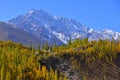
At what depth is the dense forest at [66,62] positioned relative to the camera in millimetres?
121938

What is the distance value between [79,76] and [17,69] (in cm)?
2850

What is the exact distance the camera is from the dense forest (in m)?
122

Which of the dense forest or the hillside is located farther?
the hillside

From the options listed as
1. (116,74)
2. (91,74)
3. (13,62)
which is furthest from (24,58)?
Result: (116,74)

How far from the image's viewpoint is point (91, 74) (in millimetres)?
146875

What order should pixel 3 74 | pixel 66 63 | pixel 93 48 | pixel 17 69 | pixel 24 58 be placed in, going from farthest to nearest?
pixel 93 48
pixel 66 63
pixel 24 58
pixel 17 69
pixel 3 74

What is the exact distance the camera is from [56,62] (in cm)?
14800

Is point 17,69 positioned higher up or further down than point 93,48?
Answer: further down

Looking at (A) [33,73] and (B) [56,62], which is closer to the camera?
(A) [33,73]

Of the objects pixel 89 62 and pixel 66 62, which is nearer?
pixel 66 62

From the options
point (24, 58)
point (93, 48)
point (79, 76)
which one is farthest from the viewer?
point (93, 48)

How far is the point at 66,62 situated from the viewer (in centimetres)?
15025

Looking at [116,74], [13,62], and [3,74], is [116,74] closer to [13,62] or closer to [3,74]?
[13,62]

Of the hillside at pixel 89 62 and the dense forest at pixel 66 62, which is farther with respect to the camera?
the hillside at pixel 89 62
